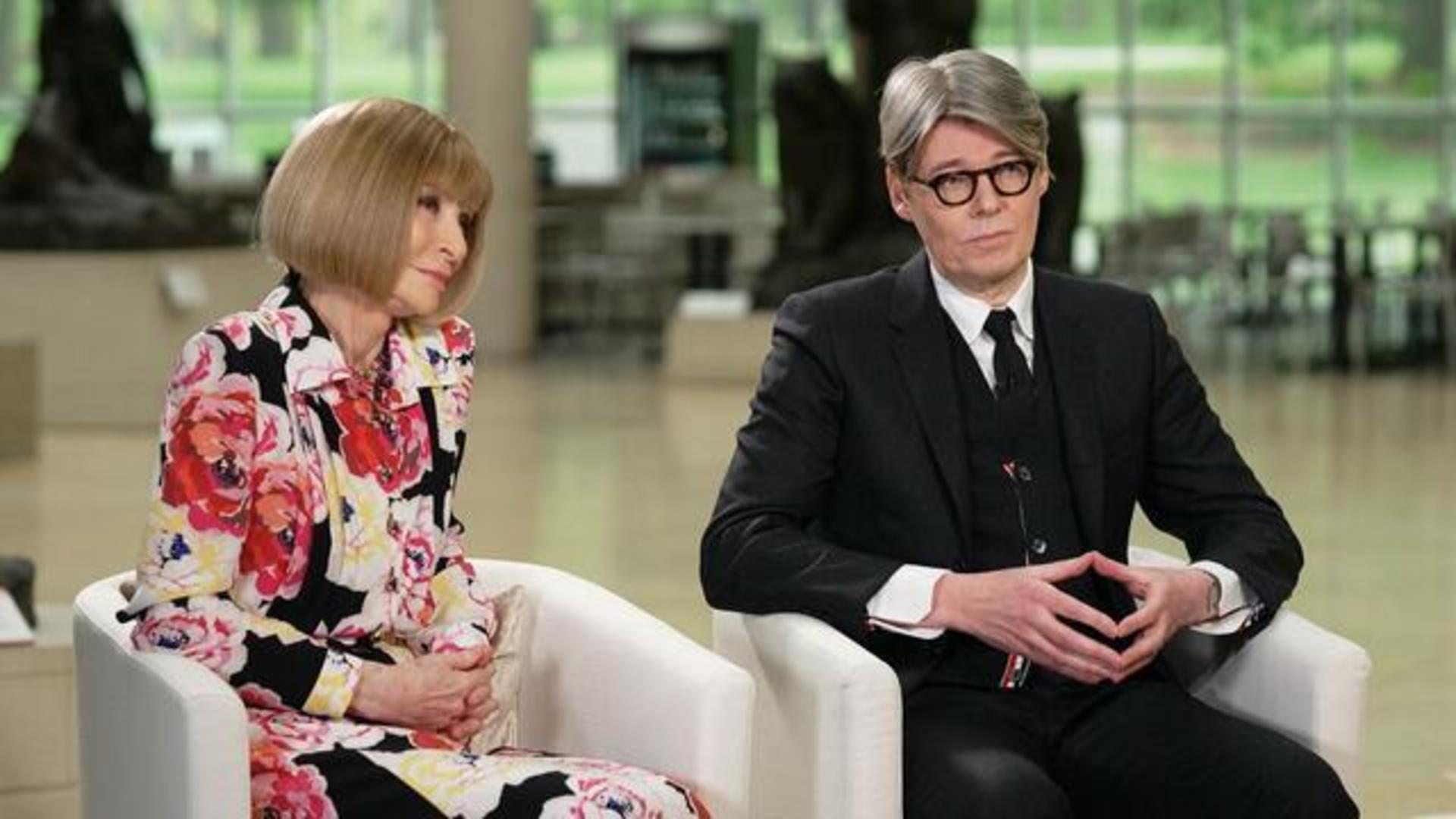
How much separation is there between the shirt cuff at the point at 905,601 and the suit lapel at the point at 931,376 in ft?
0.49

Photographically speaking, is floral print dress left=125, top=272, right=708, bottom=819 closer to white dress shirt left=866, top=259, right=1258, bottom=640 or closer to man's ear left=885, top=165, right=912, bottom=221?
white dress shirt left=866, top=259, right=1258, bottom=640

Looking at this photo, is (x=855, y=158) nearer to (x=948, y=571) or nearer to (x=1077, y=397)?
(x=1077, y=397)

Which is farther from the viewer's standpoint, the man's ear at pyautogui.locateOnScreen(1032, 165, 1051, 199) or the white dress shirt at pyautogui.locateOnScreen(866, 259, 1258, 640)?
the man's ear at pyautogui.locateOnScreen(1032, 165, 1051, 199)

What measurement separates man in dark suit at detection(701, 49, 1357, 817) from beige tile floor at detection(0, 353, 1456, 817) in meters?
2.20

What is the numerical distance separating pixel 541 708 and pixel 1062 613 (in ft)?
2.54

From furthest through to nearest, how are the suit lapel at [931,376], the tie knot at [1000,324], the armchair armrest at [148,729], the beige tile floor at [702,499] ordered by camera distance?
the beige tile floor at [702,499] < the tie knot at [1000,324] < the suit lapel at [931,376] < the armchair armrest at [148,729]

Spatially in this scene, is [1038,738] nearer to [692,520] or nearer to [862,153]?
[692,520]

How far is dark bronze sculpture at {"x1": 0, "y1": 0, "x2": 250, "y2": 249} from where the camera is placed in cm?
1590

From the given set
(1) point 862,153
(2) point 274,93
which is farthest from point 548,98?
(1) point 862,153

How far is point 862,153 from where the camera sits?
18094 mm

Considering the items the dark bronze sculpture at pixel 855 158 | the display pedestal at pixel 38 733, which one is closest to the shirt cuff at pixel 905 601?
the display pedestal at pixel 38 733

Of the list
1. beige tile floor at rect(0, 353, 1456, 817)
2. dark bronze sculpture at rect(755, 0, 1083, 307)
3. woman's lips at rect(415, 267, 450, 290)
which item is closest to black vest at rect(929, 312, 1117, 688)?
woman's lips at rect(415, 267, 450, 290)

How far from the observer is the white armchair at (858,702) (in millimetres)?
3947

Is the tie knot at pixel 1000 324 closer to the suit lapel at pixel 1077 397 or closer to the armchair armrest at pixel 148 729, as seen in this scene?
the suit lapel at pixel 1077 397
